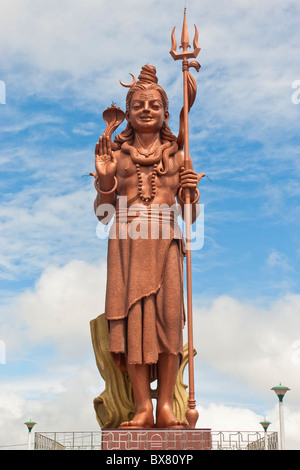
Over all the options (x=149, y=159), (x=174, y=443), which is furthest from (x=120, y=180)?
(x=174, y=443)

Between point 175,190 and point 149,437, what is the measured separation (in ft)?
10.1

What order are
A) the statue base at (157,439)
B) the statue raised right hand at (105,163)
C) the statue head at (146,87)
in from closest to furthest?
1. the statue base at (157,439)
2. the statue raised right hand at (105,163)
3. the statue head at (146,87)

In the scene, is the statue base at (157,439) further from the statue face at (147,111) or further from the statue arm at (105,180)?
the statue face at (147,111)

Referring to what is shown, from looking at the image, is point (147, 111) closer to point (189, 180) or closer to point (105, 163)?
point (105, 163)

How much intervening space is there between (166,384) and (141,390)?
304 mm

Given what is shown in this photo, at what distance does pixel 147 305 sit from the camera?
851cm

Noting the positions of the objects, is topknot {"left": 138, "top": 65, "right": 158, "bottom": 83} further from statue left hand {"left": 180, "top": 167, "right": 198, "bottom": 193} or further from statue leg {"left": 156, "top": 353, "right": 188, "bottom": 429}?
statue leg {"left": 156, "top": 353, "right": 188, "bottom": 429}

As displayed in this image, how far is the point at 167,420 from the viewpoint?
8305 millimetres

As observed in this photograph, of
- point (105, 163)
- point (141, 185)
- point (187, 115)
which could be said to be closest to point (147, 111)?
point (187, 115)

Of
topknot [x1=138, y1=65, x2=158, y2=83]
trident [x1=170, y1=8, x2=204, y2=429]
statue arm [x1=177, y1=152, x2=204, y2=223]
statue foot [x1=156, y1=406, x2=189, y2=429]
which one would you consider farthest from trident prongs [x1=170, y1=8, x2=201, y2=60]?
statue foot [x1=156, y1=406, x2=189, y2=429]

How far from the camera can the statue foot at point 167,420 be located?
8234mm

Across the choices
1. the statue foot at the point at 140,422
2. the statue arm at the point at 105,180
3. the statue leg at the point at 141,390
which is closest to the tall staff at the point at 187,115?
the statue leg at the point at 141,390
